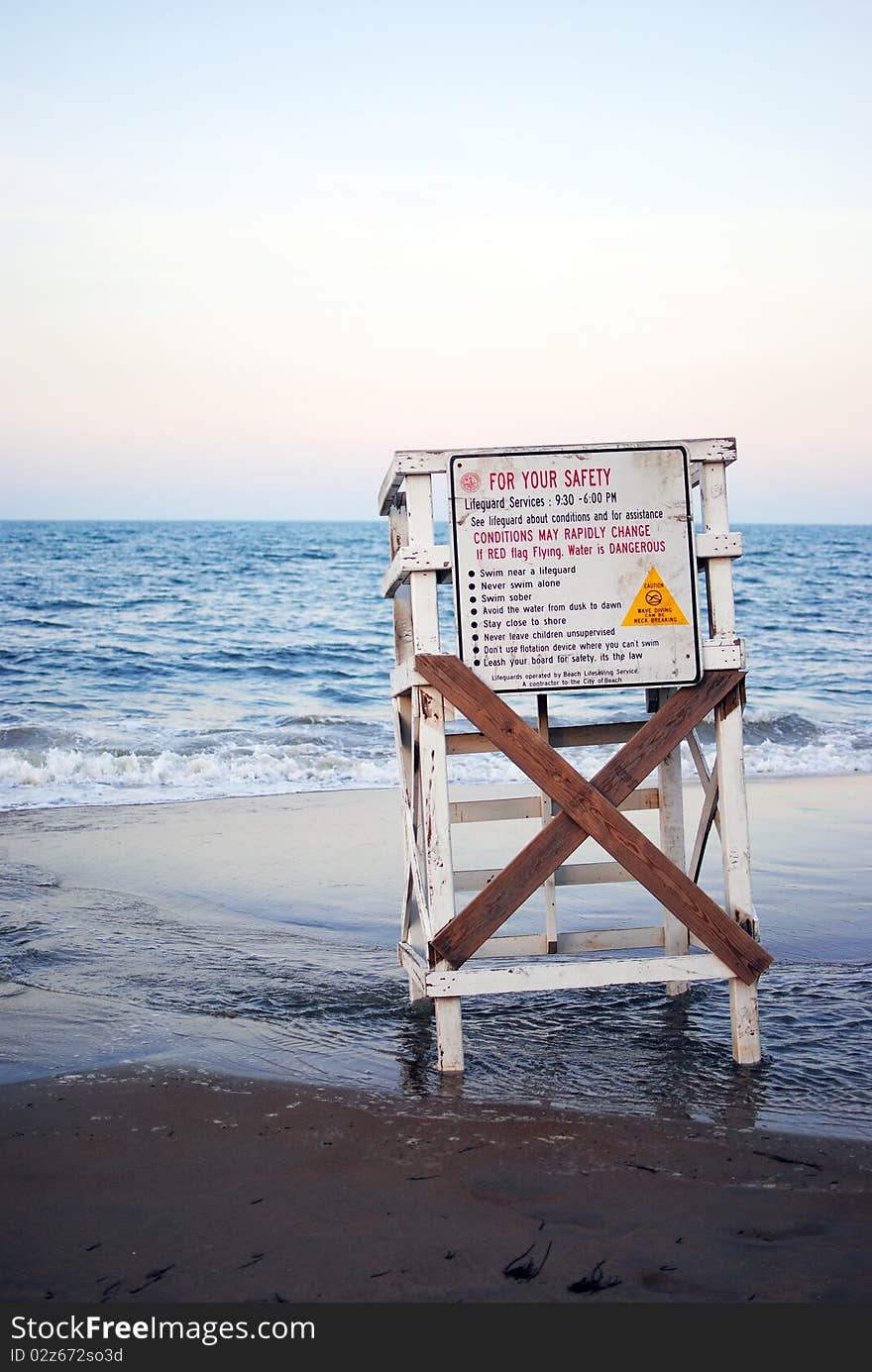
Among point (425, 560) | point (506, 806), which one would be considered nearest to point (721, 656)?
point (425, 560)

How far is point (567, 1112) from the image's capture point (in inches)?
181

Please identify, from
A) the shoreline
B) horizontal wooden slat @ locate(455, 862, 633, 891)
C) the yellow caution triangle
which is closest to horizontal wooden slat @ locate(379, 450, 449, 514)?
the yellow caution triangle

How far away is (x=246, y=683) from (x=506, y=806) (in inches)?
697

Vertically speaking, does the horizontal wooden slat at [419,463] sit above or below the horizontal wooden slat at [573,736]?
above

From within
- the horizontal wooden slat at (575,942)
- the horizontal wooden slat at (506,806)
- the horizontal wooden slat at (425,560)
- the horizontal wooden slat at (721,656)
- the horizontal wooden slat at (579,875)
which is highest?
the horizontal wooden slat at (425,560)

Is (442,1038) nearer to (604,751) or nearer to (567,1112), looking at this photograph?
(567,1112)

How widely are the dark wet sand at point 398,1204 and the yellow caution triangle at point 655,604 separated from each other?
2.05 meters

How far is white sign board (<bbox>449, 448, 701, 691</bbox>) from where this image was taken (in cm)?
498

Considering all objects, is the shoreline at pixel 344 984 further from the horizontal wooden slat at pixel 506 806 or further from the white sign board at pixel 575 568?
the white sign board at pixel 575 568

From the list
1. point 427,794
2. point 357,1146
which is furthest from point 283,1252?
point 427,794

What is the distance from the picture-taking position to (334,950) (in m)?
7.12

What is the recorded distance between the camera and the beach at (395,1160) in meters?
3.42

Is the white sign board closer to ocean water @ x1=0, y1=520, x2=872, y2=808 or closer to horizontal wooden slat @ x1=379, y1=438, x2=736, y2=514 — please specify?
horizontal wooden slat @ x1=379, y1=438, x2=736, y2=514

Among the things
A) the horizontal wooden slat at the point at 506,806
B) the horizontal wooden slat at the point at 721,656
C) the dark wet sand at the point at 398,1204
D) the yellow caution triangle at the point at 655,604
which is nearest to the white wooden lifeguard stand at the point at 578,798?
the horizontal wooden slat at the point at 721,656
